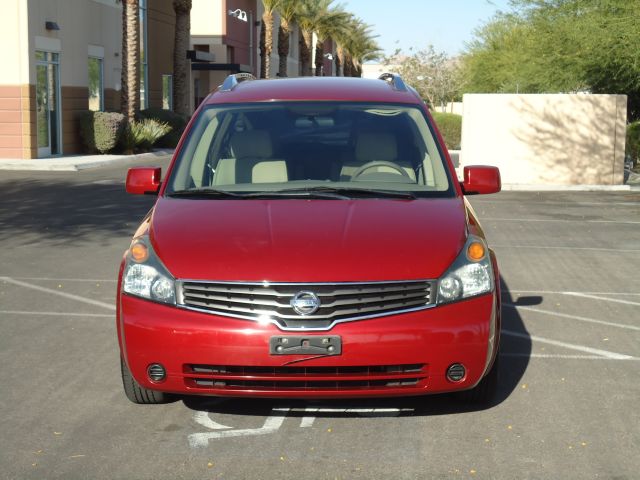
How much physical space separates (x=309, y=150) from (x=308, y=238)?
151 cm

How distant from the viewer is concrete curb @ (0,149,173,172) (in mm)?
27016

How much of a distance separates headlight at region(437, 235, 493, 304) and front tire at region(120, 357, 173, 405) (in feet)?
5.63

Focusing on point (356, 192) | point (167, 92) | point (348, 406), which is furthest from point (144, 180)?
point (167, 92)

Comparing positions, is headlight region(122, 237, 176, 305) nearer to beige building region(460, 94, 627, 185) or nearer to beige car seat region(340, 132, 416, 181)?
beige car seat region(340, 132, 416, 181)

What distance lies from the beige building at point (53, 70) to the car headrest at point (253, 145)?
23419 millimetres

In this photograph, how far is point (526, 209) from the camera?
19016mm

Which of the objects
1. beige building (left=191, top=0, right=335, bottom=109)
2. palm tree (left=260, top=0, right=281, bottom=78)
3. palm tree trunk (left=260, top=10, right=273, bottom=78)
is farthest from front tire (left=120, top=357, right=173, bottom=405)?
palm tree trunk (left=260, top=10, right=273, bottom=78)

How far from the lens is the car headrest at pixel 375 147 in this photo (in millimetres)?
7055

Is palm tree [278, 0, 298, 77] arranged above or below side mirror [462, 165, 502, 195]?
above

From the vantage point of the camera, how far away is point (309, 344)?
5316 millimetres

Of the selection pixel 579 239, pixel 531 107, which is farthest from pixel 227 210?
pixel 531 107

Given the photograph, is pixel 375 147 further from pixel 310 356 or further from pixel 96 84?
pixel 96 84

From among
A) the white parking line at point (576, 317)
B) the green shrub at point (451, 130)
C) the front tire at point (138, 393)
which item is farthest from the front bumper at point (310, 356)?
the green shrub at point (451, 130)

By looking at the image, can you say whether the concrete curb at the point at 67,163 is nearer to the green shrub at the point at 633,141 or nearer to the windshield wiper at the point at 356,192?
the green shrub at the point at 633,141
